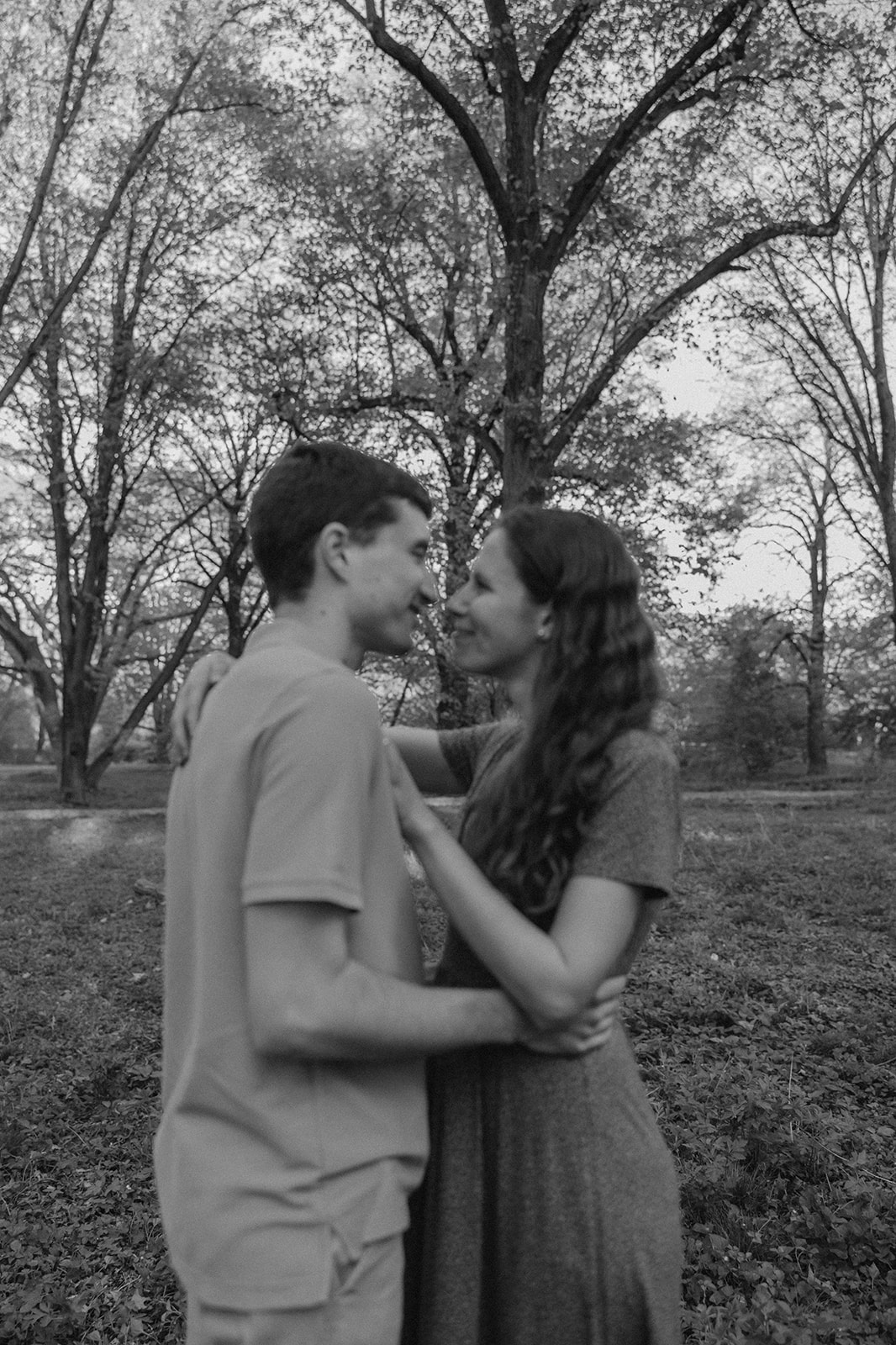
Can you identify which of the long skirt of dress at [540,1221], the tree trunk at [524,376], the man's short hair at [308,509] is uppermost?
the tree trunk at [524,376]

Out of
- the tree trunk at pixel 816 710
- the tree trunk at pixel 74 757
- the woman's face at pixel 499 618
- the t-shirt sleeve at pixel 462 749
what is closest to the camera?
the woman's face at pixel 499 618

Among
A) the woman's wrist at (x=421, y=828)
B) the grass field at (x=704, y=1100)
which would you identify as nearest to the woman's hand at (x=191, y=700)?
the woman's wrist at (x=421, y=828)

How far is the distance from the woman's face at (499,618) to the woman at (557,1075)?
0.14 m

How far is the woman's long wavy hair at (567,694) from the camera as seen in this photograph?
1.85 metres

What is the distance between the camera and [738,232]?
585 inches

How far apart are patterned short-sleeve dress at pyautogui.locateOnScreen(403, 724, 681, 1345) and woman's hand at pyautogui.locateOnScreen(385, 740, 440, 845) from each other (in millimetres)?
264

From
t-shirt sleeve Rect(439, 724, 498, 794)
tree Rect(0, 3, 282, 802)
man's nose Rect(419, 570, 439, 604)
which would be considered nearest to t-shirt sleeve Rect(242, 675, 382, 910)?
man's nose Rect(419, 570, 439, 604)

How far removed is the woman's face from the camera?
6.89 ft

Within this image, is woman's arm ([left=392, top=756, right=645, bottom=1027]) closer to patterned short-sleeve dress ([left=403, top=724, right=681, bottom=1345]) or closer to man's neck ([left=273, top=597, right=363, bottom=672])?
patterned short-sleeve dress ([left=403, top=724, right=681, bottom=1345])

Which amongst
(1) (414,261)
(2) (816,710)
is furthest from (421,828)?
(2) (816,710)

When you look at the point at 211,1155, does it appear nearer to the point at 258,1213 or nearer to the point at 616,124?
the point at 258,1213

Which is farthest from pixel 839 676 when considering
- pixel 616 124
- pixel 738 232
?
pixel 616 124

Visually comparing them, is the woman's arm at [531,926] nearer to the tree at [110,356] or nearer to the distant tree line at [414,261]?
the distant tree line at [414,261]

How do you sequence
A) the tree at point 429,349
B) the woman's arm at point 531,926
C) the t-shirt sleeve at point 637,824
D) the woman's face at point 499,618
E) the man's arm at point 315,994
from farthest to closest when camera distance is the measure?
the tree at point 429,349 < the woman's face at point 499,618 < the t-shirt sleeve at point 637,824 < the woman's arm at point 531,926 < the man's arm at point 315,994
